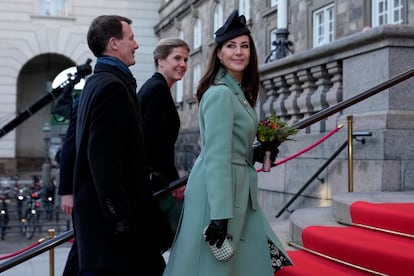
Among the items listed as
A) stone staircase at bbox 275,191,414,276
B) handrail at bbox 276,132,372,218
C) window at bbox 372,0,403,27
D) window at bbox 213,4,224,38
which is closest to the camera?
stone staircase at bbox 275,191,414,276

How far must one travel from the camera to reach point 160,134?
4320 millimetres

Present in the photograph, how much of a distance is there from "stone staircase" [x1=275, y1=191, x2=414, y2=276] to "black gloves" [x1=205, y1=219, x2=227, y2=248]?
4.83 ft

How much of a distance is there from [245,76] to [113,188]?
3.30 ft

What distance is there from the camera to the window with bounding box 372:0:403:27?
1361 centimetres

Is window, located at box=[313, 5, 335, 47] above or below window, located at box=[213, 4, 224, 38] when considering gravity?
below

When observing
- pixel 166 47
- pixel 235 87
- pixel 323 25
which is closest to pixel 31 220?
pixel 323 25

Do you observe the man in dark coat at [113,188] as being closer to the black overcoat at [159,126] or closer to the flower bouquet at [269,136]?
the black overcoat at [159,126]

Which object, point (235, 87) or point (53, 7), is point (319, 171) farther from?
point (53, 7)

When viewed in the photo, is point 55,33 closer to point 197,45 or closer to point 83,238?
point 197,45

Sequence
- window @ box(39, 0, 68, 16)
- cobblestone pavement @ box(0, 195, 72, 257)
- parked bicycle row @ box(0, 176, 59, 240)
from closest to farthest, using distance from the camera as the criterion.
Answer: cobblestone pavement @ box(0, 195, 72, 257) → parked bicycle row @ box(0, 176, 59, 240) → window @ box(39, 0, 68, 16)

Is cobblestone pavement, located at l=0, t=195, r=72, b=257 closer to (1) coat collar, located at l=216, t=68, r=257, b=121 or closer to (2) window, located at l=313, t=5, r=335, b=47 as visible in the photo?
(2) window, located at l=313, t=5, r=335, b=47

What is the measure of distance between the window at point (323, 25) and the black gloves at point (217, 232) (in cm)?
1352

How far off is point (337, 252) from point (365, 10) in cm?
1053

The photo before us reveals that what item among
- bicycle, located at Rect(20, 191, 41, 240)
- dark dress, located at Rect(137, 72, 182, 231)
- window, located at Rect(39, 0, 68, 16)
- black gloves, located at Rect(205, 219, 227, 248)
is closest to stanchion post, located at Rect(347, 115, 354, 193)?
dark dress, located at Rect(137, 72, 182, 231)
